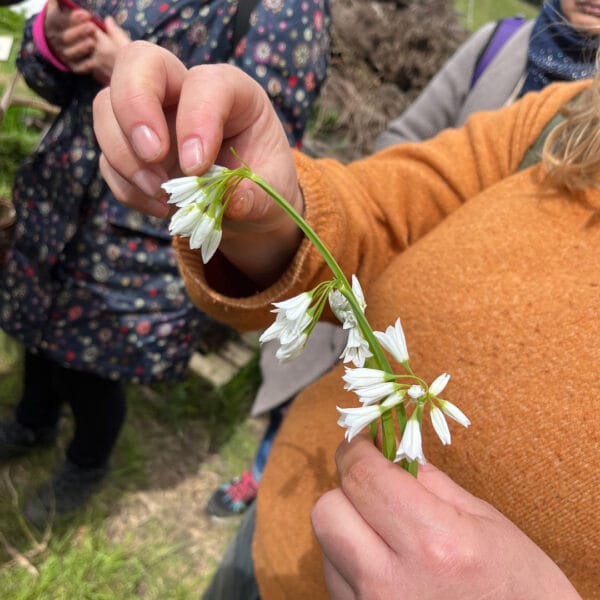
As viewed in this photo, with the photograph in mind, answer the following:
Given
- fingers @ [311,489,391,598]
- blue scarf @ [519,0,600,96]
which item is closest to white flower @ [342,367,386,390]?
fingers @ [311,489,391,598]

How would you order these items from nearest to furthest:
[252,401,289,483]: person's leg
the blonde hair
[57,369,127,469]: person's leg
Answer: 1. the blonde hair
2. [57,369,127,469]: person's leg
3. [252,401,289,483]: person's leg

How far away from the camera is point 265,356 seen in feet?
5.85

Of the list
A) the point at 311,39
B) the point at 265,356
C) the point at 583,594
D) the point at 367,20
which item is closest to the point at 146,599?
the point at 265,356

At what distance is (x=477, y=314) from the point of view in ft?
2.26

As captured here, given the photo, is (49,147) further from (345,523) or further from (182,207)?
(345,523)

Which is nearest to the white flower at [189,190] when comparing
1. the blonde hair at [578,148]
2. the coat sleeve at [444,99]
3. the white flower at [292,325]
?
the white flower at [292,325]

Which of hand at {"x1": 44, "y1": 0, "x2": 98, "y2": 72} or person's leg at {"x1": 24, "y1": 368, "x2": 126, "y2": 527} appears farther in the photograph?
person's leg at {"x1": 24, "y1": 368, "x2": 126, "y2": 527}

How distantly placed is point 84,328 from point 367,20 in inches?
86.0

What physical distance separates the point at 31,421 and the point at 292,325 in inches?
57.6

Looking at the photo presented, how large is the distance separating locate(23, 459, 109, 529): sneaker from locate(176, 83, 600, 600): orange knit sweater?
998 mm

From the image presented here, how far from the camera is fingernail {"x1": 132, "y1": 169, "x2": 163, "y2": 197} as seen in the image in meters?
0.59

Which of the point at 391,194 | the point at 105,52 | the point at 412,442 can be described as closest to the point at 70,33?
the point at 105,52

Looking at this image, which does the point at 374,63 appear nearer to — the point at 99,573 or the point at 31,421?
the point at 31,421

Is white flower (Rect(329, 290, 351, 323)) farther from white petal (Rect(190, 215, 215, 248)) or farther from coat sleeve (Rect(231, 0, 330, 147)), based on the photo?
coat sleeve (Rect(231, 0, 330, 147))
